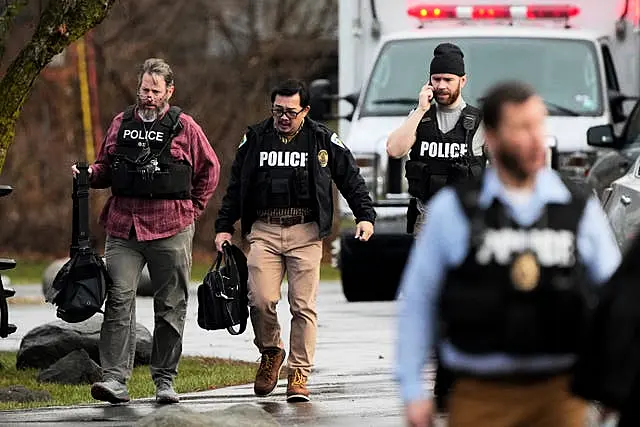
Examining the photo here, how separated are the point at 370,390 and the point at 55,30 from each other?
2782mm

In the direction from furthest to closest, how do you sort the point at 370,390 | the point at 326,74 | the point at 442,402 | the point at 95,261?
the point at 326,74
the point at 370,390
the point at 95,261
the point at 442,402

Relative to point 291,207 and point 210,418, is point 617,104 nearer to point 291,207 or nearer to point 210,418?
point 291,207

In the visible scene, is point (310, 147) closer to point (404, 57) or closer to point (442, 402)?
point (442, 402)

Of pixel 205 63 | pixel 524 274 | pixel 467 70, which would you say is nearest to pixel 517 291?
pixel 524 274

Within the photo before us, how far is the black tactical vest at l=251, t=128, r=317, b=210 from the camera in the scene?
9.48 metres

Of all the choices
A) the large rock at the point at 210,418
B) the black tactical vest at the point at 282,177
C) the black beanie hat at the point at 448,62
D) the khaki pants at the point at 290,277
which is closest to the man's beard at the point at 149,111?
the black tactical vest at the point at 282,177

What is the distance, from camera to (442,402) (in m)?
8.40

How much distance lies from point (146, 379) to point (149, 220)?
1706mm

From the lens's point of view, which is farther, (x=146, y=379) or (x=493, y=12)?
(x=493, y=12)

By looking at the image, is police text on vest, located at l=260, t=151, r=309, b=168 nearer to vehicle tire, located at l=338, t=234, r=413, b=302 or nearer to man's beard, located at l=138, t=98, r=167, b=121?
man's beard, located at l=138, t=98, r=167, b=121

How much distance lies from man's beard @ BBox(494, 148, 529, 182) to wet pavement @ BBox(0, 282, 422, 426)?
3832 mm

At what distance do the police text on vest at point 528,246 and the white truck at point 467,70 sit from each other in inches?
377

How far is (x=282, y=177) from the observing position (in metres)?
9.49

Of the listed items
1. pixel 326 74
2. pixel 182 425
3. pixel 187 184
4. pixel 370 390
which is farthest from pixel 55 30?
pixel 326 74
